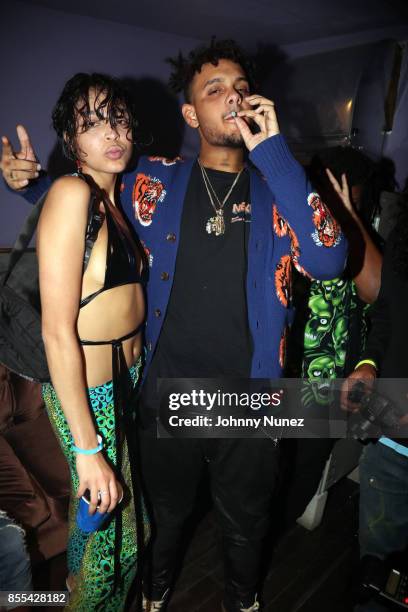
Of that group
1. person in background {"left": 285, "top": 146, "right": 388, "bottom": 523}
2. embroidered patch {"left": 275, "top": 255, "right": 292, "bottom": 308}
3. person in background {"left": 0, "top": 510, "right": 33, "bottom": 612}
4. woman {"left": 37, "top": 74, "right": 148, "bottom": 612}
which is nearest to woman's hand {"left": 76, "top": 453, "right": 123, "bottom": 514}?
woman {"left": 37, "top": 74, "right": 148, "bottom": 612}

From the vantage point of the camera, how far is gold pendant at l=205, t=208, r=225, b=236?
4.96ft

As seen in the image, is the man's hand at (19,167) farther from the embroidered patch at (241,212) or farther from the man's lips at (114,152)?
the embroidered patch at (241,212)

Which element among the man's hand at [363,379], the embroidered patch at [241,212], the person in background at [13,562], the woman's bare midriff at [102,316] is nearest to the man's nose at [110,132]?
the woman's bare midriff at [102,316]

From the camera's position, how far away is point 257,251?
1.46m

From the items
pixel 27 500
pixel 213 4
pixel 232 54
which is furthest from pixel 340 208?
pixel 27 500

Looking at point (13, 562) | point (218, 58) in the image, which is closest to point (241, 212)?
point (218, 58)

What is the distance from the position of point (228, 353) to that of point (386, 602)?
0.89m

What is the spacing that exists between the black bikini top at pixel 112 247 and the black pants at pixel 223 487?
2.32 ft

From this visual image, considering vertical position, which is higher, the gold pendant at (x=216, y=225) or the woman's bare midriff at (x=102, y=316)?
the gold pendant at (x=216, y=225)

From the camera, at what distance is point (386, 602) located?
42.5 inches

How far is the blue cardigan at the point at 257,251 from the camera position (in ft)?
4.44

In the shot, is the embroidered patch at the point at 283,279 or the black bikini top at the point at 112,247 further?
the embroidered patch at the point at 283,279

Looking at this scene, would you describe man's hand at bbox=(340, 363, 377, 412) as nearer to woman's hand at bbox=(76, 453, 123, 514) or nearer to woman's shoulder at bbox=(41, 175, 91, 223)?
woman's hand at bbox=(76, 453, 123, 514)

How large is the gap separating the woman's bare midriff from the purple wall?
1610 millimetres
